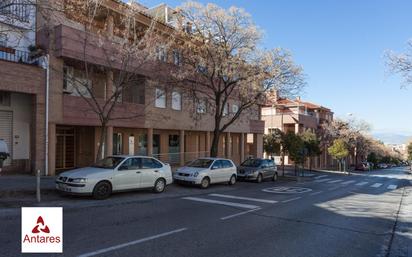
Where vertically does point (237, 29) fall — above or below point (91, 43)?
above

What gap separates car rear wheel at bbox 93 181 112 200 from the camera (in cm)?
1161

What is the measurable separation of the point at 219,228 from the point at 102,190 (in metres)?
5.18

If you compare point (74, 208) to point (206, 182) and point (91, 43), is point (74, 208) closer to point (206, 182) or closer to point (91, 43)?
point (206, 182)

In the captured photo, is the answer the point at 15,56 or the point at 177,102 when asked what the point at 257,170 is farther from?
the point at 15,56

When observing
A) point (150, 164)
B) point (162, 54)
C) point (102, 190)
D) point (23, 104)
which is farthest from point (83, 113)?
point (102, 190)

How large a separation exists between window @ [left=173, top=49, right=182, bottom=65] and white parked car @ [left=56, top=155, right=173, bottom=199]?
774 cm

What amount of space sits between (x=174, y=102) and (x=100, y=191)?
14.0m

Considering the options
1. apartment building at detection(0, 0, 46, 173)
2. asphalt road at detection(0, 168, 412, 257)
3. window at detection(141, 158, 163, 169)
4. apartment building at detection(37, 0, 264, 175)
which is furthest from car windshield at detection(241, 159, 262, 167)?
apartment building at detection(0, 0, 46, 173)

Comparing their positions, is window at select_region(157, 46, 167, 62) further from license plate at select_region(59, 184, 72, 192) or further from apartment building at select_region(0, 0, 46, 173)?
license plate at select_region(59, 184, 72, 192)

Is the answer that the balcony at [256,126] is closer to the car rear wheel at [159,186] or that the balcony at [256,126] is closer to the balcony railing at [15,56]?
the car rear wheel at [159,186]

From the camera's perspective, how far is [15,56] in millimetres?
16422

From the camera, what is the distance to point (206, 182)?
55.8 ft

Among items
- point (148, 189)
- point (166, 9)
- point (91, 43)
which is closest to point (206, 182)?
point (148, 189)

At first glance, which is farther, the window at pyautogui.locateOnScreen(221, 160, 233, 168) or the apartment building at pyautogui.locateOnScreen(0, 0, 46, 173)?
the window at pyautogui.locateOnScreen(221, 160, 233, 168)
